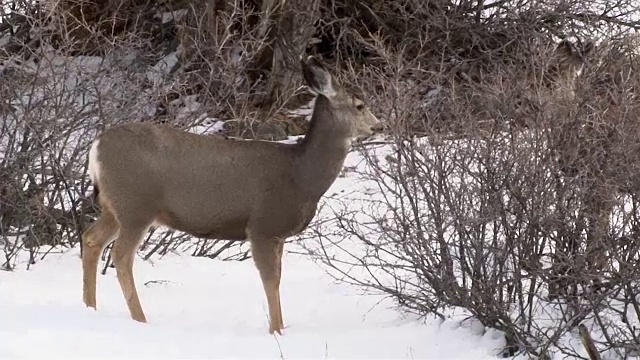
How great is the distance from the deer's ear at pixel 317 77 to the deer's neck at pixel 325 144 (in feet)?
0.31

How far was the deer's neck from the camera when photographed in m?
8.62

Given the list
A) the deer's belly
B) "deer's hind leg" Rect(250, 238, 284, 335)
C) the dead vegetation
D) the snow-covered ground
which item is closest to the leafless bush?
the dead vegetation

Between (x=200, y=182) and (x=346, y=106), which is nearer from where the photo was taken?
(x=200, y=182)

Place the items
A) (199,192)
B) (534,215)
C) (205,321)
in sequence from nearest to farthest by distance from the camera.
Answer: (534,215), (199,192), (205,321)

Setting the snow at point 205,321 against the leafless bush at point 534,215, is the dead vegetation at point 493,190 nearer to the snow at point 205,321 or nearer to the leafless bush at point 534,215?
the leafless bush at point 534,215

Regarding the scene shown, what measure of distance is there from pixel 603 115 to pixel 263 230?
256cm

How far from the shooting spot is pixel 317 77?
862cm

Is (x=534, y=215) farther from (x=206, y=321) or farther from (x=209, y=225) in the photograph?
(x=206, y=321)

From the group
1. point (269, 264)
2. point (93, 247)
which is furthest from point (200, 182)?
point (93, 247)

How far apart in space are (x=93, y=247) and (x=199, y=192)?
961mm

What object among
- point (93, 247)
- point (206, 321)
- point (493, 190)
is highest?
point (493, 190)

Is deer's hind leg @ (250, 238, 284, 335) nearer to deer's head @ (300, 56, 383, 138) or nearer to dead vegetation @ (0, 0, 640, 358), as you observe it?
dead vegetation @ (0, 0, 640, 358)

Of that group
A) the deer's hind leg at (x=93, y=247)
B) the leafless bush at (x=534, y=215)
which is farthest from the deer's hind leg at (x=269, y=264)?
the deer's hind leg at (x=93, y=247)

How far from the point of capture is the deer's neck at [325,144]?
8617 millimetres
